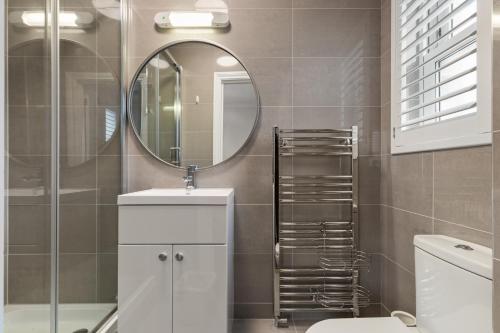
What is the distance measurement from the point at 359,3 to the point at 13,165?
1.92m

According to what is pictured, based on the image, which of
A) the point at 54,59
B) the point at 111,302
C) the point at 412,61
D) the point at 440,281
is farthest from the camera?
the point at 111,302

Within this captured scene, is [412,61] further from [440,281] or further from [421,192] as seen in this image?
[440,281]

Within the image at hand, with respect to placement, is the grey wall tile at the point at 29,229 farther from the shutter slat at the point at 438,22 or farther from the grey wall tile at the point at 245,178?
the shutter slat at the point at 438,22

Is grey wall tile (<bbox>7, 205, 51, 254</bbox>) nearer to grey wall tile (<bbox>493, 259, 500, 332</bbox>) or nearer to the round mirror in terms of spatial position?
the round mirror

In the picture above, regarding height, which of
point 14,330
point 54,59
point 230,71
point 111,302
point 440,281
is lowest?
point 111,302

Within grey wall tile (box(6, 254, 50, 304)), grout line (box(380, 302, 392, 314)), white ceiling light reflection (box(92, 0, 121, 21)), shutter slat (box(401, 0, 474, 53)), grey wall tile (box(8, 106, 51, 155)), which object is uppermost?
white ceiling light reflection (box(92, 0, 121, 21))

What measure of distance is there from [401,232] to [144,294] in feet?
4.17

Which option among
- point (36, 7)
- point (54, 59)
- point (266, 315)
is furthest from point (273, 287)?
point (36, 7)

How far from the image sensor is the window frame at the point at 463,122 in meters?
0.99

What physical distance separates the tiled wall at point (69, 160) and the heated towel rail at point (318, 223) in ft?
3.13

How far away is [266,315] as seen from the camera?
180 cm

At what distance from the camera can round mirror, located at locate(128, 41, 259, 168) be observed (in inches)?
71.3

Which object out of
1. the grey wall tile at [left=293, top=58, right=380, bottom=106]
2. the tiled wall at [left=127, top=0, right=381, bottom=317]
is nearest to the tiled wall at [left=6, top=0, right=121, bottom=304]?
the tiled wall at [left=127, top=0, right=381, bottom=317]

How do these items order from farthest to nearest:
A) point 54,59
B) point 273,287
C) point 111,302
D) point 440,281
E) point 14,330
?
point 273,287 < point 111,302 < point 54,59 < point 14,330 < point 440,281
